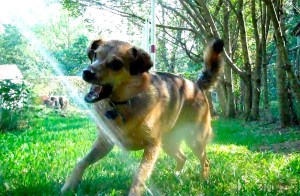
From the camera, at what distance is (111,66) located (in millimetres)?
3816

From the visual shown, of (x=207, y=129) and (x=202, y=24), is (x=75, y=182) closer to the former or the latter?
(x=207, y=129)

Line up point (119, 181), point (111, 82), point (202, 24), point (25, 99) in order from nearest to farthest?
1. point (111, 82)
2. point (119, 181)
3. point (25, 99)
4. point (202, 24)

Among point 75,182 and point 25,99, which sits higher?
point 75,182

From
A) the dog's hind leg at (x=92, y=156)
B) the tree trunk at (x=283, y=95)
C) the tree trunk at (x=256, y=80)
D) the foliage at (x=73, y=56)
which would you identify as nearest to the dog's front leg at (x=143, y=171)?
Answer: the dog's hind leg at (x=92, y=156)

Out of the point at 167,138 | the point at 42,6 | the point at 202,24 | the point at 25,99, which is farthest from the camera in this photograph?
the point at 42,6

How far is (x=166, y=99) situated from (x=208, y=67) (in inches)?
51.8

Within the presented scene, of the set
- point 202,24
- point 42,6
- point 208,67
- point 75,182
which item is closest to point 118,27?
point 42,6

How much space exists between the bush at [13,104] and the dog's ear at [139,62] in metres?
6.48

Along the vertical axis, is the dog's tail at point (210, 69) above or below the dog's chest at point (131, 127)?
above

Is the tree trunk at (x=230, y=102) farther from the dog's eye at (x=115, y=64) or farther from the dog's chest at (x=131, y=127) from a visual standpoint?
the dog's eye at (x=115, y=64)

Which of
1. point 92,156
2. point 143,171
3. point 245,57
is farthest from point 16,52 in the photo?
point 143,171

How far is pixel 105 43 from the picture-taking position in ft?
13.2

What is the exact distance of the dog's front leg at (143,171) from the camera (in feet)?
12.1

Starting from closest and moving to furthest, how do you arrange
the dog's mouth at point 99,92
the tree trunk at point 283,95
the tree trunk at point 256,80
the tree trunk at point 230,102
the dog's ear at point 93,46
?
1. the dog's mouth at point 99,92
2. the dog's ear at point 93,46
3. the tree trunk at point 283,95
4. the tree trunk at point 256,80
5. the tree trunk at point 230,102
